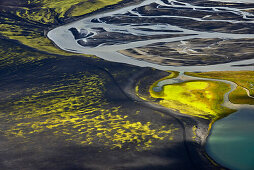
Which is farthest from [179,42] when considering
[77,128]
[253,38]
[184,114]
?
[77,128]

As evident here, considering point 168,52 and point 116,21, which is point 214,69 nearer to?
point 168,52

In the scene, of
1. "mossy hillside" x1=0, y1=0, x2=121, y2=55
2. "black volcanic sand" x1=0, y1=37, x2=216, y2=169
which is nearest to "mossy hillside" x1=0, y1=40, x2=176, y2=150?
"black volcanic sand" x1=0, y1=37, x2=216, y2=169

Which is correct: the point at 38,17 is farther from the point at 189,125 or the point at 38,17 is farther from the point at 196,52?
the point at 189,125

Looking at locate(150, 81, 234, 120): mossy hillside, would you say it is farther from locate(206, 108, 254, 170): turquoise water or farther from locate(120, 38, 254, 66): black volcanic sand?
locate(120, 38, 254, 66): black volcanic sand

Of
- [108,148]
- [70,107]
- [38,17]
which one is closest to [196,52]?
[70,107]

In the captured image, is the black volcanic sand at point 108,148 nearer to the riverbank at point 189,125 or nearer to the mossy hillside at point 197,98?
the riverbank at point 189,125

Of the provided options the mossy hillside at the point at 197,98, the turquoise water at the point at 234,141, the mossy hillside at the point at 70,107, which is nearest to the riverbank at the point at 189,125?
the turquoise water at the point at 234,141
